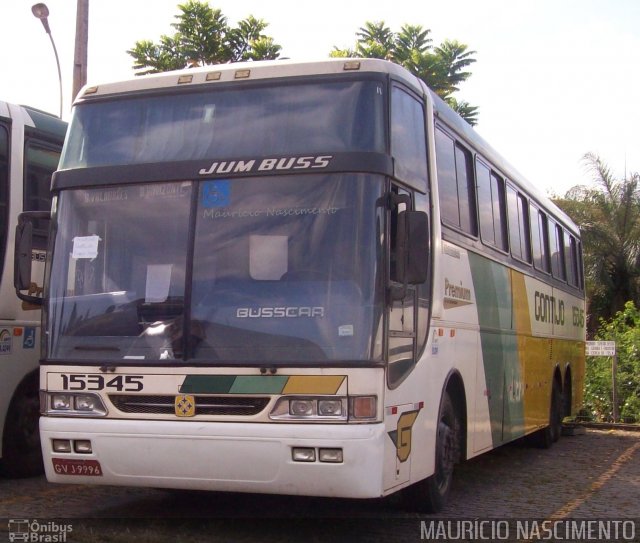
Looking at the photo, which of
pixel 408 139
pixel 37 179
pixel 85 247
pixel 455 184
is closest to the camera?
pixel 85 247

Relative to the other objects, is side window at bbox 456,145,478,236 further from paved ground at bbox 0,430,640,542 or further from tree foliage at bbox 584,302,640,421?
tree foliage at bbox 584,302,640,421

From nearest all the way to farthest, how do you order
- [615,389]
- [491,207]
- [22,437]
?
[22,437], [491,207], [615,389]

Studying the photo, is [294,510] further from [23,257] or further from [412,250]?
[23,257]

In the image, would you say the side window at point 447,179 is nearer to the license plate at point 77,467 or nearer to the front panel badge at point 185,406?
the front panel badge at point 185,406

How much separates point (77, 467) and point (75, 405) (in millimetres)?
442

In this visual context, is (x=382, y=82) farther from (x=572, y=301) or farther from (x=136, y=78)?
(x=572, y=301)

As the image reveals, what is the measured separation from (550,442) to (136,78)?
9.68 meters

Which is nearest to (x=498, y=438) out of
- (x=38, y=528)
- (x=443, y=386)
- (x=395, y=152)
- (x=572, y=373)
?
(x=443, y=386)

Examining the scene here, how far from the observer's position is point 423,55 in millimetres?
32406

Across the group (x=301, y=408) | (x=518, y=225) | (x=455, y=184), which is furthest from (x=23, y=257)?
(x=518, y=225)

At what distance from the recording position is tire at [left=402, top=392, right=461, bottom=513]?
8078 millimetres

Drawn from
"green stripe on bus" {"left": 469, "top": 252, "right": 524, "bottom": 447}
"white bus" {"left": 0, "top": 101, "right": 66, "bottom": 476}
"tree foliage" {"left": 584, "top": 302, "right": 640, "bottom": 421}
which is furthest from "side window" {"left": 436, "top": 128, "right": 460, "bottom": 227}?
"tree foliage" {"left": 584, "top": 302, "right": 640, "bottom": 421}

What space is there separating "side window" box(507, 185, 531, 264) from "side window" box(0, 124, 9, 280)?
5730mm

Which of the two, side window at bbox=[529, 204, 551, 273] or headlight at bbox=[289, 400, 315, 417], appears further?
side window at bbox=[529, 204, 551, 273]
